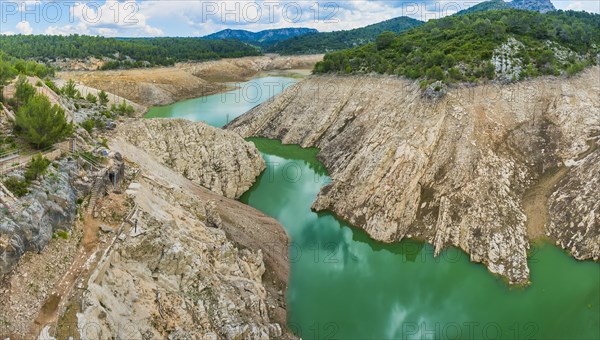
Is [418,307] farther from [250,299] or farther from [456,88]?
[456,88]

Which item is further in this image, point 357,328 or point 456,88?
point 456,88

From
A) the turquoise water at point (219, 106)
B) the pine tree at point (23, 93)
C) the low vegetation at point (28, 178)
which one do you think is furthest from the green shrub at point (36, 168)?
the turquoise water at point (219, 106)

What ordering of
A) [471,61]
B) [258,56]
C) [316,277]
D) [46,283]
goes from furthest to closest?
[258,56], [471,61], [316,277], [46,283]

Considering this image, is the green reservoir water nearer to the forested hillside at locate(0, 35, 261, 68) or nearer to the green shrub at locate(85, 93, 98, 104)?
the green shrub at locate(85, 93, 98, 104)

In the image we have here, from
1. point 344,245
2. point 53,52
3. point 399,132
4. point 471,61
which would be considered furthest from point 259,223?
point 53,52

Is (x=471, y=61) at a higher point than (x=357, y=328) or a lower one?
higher
